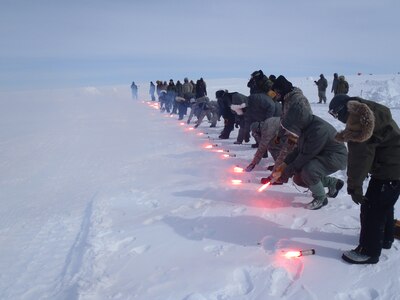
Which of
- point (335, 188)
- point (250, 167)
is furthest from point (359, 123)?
point (250, 167)

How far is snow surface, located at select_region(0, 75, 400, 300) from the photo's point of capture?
3.63 metres

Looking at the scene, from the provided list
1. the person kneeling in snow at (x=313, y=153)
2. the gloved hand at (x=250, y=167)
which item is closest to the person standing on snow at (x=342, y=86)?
the gloved hand at (x=250, y=167)

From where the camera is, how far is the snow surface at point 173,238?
143 inches

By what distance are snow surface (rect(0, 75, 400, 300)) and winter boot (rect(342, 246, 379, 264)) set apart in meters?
0.07

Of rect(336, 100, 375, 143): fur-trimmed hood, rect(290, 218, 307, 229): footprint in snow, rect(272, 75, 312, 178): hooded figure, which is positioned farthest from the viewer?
rect(272, 75, 312, 178): hooded figure

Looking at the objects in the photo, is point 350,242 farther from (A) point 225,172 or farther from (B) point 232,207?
(A) point 225,172

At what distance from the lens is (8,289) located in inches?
155

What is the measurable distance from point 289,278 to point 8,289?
302cm

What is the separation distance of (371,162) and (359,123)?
41cm

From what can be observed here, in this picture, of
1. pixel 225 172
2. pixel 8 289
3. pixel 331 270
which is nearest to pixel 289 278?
pixel 331 270

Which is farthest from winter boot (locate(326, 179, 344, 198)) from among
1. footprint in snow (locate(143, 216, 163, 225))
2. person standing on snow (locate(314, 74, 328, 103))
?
person standing on snow (locate(314, 74, 328, 103))

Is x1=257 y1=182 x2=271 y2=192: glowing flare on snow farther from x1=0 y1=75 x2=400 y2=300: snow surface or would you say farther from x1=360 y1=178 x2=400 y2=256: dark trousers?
x1=360 y1=178 x2=400 y2=256: dark trousers

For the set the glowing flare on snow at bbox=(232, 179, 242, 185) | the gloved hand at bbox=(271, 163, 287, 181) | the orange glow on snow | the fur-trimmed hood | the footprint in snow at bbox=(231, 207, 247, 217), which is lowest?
the glowing flare on snow at bbox=(232, 179, 242, 185)

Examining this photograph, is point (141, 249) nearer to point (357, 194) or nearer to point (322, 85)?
point (357, 194)
